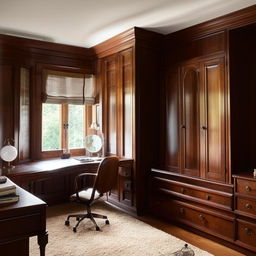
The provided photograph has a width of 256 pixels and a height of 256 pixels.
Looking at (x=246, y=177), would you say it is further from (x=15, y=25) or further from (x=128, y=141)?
(x=15, y=25)

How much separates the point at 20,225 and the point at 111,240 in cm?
154

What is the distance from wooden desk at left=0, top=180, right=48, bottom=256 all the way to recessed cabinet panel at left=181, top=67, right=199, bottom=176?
216 centimetres

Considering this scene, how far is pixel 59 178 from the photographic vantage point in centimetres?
448

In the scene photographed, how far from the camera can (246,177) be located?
2830 millimetres

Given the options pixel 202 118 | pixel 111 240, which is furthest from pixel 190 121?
pixel 111 240

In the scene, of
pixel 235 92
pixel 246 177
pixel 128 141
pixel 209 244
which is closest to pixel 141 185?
pixel 128 141

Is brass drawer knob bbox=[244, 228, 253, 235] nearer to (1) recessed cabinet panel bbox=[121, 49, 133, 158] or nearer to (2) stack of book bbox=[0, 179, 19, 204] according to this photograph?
(1) recessed cabinet panel bbox=[121, 49, 133, 158]

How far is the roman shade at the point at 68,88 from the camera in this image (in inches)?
175

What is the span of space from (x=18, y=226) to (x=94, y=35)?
9.72ft

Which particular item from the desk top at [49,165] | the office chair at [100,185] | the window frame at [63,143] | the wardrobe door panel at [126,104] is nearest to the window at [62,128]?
the window frame at [63,143]

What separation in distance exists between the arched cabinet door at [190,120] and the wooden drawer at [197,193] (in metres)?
0.21

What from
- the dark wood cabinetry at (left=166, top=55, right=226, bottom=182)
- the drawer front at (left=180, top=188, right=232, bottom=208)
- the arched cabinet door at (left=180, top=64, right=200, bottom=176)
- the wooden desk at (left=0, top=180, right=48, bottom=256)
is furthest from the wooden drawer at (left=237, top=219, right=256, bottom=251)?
the wooden desk at (left=0, top=180, right=48, bottom=256)

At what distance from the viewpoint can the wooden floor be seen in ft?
9.23

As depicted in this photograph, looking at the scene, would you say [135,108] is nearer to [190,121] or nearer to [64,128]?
[190,121]
